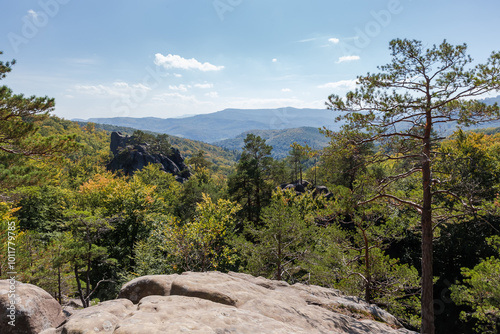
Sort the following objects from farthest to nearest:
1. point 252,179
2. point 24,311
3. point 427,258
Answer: point 252,179 < point 427,258 < point 24,311

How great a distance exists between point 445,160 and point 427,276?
A: 357 centimetres

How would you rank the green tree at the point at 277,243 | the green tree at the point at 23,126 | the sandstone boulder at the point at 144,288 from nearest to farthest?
the sandstone boulder at the point at 144,288, the green tree at the point at 23,126, the green tree at the point at 277,243

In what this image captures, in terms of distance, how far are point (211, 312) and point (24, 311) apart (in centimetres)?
438

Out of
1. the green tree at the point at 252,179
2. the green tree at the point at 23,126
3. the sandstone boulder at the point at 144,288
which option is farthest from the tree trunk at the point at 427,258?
the green tree at the point at 252,179

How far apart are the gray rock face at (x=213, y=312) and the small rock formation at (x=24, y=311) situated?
166cm

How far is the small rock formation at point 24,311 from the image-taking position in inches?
212

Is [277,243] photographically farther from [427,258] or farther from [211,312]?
[211,312]

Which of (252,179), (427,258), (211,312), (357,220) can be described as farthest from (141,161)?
(427,258)

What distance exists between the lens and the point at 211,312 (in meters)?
4.92

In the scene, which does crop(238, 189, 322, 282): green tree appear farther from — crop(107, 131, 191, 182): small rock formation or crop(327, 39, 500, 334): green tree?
crop(107, 131, 191, 182): small rock formation

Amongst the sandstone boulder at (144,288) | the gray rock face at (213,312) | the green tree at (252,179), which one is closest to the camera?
the gray rock face at (213,312)

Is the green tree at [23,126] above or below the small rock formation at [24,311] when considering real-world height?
above

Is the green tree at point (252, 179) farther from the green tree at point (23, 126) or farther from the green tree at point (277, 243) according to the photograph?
the green tree at point (23, 126)

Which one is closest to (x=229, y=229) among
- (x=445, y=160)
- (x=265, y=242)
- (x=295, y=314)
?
(x=265, y=242)
